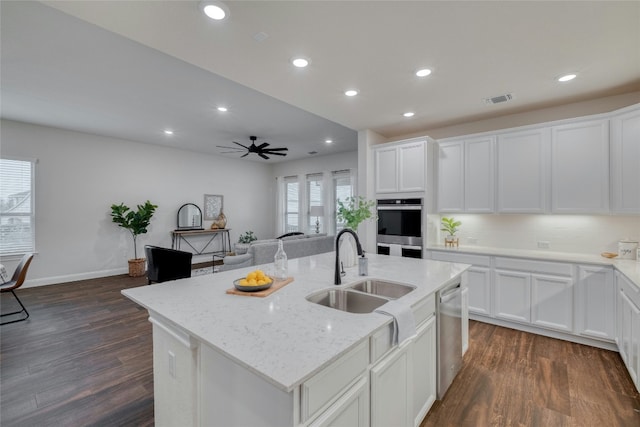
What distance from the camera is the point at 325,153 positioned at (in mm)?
7441

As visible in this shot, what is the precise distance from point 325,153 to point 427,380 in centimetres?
622

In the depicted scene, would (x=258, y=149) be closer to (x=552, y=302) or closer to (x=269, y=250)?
(x=269, y=250)

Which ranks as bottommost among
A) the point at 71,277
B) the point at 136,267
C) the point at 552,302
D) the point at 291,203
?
the point at 71,277

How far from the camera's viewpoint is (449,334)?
211cm

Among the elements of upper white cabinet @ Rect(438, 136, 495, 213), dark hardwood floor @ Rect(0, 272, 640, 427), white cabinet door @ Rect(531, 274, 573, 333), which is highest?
upper white cabinet @ Rect(438, 136, 495, 213)

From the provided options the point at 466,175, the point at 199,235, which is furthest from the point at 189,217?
the point at 466,175

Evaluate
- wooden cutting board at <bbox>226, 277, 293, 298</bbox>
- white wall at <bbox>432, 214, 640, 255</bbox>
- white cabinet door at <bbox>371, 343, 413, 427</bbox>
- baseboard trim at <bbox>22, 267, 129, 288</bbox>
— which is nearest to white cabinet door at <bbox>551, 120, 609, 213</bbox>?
white wall at <bbox>432, 214, 640, 255</bbox>

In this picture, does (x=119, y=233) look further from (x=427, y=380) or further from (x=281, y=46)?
(x=427, y=380)

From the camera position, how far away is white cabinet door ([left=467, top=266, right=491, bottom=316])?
3.41 m

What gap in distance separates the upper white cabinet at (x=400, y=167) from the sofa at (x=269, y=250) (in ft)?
5.96

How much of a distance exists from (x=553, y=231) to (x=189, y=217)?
7.17 metres

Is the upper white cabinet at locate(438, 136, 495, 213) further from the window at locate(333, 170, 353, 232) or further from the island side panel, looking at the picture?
the island side panel

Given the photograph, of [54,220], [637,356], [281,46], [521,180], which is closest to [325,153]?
[521,180]

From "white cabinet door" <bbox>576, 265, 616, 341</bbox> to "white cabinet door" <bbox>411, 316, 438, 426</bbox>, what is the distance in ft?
6.80
